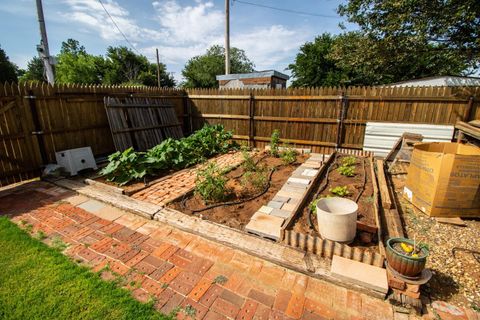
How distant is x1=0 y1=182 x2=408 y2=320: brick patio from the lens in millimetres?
1815

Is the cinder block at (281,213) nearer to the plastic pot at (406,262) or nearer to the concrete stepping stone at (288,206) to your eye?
the concrete stepping stone at (288,206)

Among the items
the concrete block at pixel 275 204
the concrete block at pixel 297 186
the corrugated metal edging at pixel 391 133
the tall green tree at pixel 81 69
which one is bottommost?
the concrete block at pixel 275 204

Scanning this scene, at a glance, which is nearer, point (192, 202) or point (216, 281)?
point (216, 281)

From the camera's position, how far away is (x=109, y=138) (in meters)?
6.15

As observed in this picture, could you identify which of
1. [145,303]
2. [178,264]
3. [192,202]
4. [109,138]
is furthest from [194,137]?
[145,303]

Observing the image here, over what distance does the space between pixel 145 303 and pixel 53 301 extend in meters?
0.78

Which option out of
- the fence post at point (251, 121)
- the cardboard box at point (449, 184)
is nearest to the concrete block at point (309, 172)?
the cardboard box at point (449, 184)

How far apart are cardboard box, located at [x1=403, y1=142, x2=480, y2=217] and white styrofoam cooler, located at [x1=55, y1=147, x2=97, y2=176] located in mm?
6443

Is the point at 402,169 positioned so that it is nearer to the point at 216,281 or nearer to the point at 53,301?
the point at 216,281

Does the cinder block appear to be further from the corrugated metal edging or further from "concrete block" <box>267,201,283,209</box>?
the corrugated metal edging

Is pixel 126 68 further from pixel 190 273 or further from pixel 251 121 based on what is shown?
pixel 190 273

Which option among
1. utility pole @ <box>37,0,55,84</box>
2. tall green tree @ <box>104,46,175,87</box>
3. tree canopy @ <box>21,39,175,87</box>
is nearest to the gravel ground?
utility pole @ <box>37,0,55,84</box>

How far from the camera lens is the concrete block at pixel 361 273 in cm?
193

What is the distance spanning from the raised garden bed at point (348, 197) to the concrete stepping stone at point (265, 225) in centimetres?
15
